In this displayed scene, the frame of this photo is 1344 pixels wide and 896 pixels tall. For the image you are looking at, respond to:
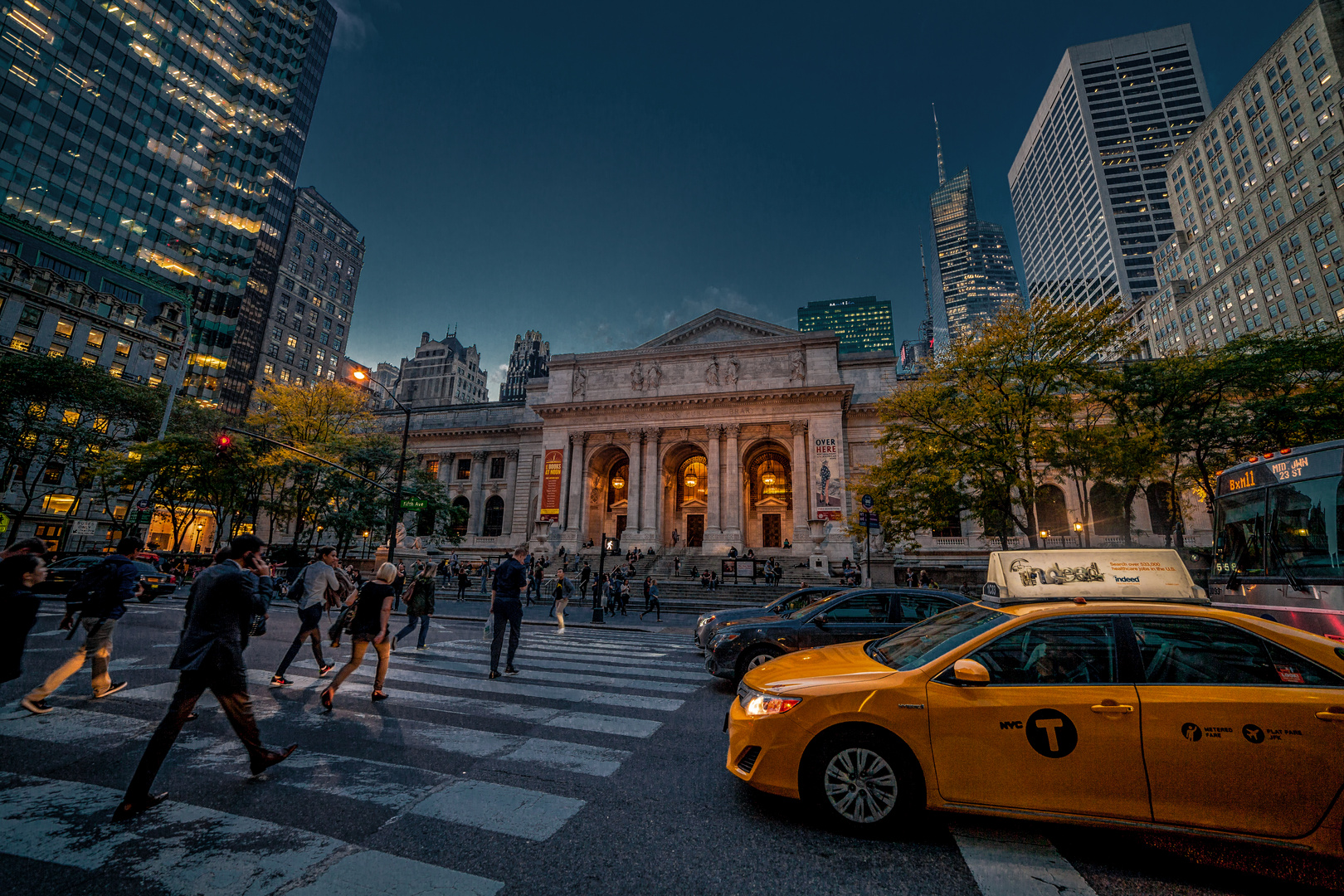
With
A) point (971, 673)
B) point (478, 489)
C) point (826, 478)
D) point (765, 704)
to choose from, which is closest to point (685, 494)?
point (826, 478)

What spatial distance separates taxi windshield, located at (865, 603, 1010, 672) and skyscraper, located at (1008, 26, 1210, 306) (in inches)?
4556

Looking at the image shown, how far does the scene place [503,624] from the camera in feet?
27.1

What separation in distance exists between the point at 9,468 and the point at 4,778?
44640 millimetres

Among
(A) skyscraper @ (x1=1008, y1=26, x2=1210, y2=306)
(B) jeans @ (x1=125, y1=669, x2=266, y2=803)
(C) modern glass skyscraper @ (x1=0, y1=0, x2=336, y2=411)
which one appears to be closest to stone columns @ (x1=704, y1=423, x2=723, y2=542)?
(B) jeans @ (x1=125, y1=669, x2=266, y2=803)

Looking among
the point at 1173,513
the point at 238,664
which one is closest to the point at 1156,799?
the point at 238,664

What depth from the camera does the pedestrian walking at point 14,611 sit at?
148 inches

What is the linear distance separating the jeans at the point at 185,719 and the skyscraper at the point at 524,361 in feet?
357

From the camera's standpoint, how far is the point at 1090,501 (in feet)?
119

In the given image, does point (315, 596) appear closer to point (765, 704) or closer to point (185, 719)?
point (185, 719)

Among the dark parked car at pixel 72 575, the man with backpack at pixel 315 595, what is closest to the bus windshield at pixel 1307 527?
the man with backpack at pixel 315 595

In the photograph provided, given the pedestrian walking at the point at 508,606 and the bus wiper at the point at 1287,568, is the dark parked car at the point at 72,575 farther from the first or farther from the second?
the bus wiper at the point at 1287,568

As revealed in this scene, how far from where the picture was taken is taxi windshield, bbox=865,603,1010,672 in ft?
12.1

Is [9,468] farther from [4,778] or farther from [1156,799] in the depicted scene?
[1156,799]

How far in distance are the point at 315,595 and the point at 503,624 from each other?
282 centimetres
